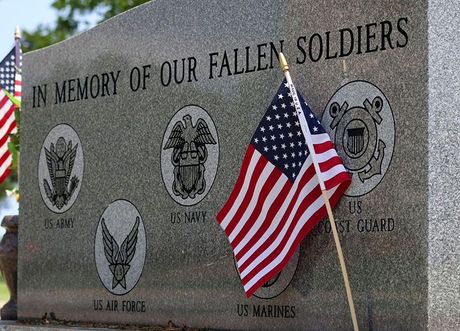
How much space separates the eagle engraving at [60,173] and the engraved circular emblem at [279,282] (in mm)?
2938

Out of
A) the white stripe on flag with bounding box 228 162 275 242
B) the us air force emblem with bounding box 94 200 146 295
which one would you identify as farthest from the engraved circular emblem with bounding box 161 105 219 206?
the white stripe on flag with bounding box 228 162 275 242

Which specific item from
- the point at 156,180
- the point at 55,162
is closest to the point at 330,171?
the point at 156,180

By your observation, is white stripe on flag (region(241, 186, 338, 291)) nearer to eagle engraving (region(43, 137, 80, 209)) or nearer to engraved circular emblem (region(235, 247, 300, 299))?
engraved circular emblem (region(235, 247, 300, 299))

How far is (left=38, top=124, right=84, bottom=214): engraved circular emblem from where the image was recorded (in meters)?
11.7

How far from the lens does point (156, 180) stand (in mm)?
10719

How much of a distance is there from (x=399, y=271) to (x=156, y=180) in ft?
10.0

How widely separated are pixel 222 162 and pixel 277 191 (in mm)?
1105

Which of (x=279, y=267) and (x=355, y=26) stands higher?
(x=355, y=26)

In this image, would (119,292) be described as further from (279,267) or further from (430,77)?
(430,77)

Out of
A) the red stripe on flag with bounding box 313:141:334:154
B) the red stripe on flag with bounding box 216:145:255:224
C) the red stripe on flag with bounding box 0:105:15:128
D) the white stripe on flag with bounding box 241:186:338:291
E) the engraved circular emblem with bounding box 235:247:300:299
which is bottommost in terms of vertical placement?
the engraved circular emblem with bounding box 235:247:300:299

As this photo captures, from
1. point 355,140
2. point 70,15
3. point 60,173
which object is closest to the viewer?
point 355,140

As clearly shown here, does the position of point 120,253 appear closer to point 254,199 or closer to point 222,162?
point 222,162

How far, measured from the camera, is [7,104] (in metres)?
13.8

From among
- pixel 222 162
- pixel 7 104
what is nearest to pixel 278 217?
pixel 222 162
